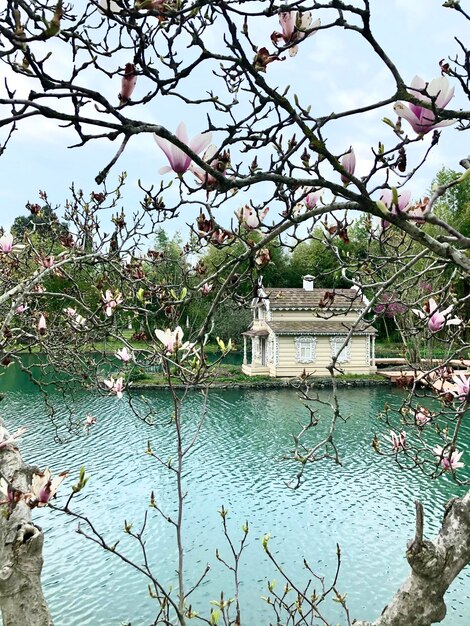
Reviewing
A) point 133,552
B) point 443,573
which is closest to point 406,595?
point 443,573

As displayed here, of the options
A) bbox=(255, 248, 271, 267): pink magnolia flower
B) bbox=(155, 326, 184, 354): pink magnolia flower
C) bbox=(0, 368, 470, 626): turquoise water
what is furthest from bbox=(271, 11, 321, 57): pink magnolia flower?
bbox=(0, 368, 470, 626): turquoise water

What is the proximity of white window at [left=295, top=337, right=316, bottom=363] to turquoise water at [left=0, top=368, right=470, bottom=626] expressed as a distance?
18.9 feet

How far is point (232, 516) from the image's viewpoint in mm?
6324

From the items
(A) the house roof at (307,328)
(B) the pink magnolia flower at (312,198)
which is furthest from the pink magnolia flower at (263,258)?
(A) the house roof at (307,328)

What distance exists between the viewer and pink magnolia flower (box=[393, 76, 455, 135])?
101 centimetres

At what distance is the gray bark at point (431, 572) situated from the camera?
1678mm

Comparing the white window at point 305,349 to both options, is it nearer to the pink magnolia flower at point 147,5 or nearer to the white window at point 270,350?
the white window at point 270,350

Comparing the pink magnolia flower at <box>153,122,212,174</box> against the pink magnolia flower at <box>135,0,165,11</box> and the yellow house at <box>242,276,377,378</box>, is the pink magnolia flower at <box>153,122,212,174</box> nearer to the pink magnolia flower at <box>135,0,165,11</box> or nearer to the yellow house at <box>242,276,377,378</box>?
the pink magnolia flower at <box>135,0,165,11</box>

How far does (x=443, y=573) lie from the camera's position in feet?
5.60

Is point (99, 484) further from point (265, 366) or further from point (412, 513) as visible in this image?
point (265, 366)

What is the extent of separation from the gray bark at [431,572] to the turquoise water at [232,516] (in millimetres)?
2580

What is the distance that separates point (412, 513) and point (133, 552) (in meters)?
3.15

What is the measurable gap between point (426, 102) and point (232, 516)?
19.5ft

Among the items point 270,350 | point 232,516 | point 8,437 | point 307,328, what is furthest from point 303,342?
point 8,437
